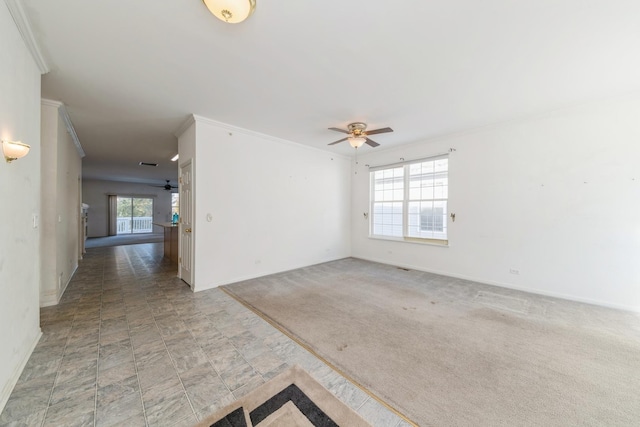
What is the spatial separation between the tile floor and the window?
3.75 meters

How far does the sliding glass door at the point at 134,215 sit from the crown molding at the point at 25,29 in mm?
11270

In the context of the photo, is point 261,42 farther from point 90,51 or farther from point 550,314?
point 550,314

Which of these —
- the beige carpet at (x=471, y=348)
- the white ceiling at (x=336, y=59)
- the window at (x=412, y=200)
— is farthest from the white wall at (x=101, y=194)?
the window at (x=412, y=200)

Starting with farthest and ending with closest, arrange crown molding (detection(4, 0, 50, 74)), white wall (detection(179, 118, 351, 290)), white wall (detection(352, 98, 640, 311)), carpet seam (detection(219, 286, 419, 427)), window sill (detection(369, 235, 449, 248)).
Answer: window sill (detection(369, 235, 449, 248))
white wall (detection(179, 118, 351, 290))
white wall (detection(352, 98, 640, 311))
crown molding (detection(4, 0, 50, 74))
carpet seam (detection(219, 286, 419, 427))

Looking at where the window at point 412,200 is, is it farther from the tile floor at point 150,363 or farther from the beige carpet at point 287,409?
the beige carpet at point 287,409

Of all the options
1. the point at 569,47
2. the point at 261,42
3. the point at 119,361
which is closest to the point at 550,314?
the point at 569,47

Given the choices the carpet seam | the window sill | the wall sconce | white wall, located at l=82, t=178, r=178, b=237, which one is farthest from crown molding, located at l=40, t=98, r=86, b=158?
white wall, located at l=82, t=178, r=178, b=237

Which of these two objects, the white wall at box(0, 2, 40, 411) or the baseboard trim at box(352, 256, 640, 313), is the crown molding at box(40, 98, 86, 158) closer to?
the white wall at box(0, 2, 40, 411)

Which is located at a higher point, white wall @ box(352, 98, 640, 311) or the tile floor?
white wall @ box(352, 98, 640, 311)

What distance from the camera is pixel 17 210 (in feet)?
6.03

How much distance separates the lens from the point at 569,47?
2123 millimetres

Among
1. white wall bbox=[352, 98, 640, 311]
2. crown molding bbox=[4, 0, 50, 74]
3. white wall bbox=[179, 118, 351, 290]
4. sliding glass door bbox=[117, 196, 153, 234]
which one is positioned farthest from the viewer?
sliding glass door bbox=[117, 196, 153, 234]

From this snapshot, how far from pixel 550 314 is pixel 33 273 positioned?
220 inches

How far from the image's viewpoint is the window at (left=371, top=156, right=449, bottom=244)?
4.78 metres
